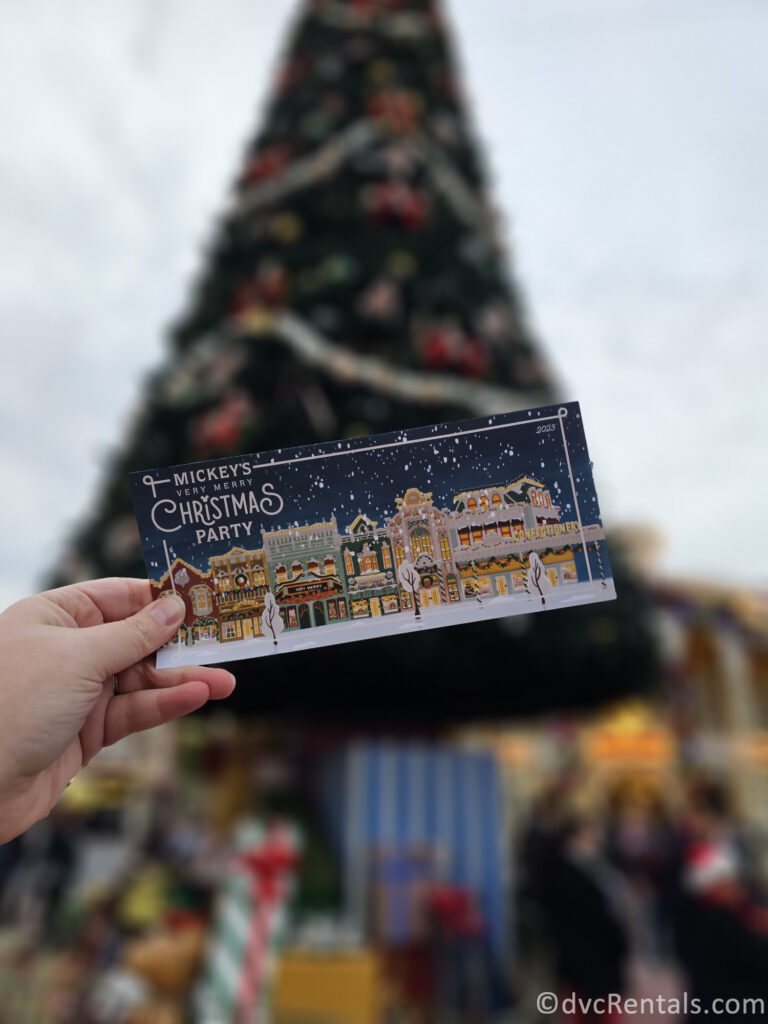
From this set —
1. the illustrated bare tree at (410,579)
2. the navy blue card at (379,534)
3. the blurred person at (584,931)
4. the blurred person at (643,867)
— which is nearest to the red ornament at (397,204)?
the navy blue card at (379,534)

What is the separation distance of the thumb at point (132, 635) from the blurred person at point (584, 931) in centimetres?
308

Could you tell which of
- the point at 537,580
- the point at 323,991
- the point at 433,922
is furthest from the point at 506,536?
the point at 433,922

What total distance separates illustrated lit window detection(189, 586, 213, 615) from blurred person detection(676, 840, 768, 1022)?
2493mm

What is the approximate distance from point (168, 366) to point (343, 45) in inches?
80.1

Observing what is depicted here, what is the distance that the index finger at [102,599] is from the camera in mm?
1060

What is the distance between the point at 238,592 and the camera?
3.45 ft

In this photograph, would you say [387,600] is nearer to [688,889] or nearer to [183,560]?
[183,560]

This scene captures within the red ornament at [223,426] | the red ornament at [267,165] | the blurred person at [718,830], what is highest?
the red ornament at [267,165]

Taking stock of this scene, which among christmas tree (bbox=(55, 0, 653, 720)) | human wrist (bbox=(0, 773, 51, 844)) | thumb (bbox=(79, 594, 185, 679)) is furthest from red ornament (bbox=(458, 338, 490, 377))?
human wrist (bbox=(0, 773, 51, 844))

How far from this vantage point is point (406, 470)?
3.48 feet

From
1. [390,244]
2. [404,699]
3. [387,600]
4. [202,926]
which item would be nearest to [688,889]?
[404,699]

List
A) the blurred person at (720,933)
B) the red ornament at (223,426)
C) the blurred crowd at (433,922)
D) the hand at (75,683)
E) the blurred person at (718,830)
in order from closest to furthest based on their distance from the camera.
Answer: the hand at (75,683) < the blurred person at (720,933) < the blurred crowd at (433,922) < the red ornament at (223,426) < the blurred person at (718,830)

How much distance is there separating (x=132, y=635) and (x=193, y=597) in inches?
4.2

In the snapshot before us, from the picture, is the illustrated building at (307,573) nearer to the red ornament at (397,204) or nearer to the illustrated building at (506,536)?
the illustrated building at (506,536)
